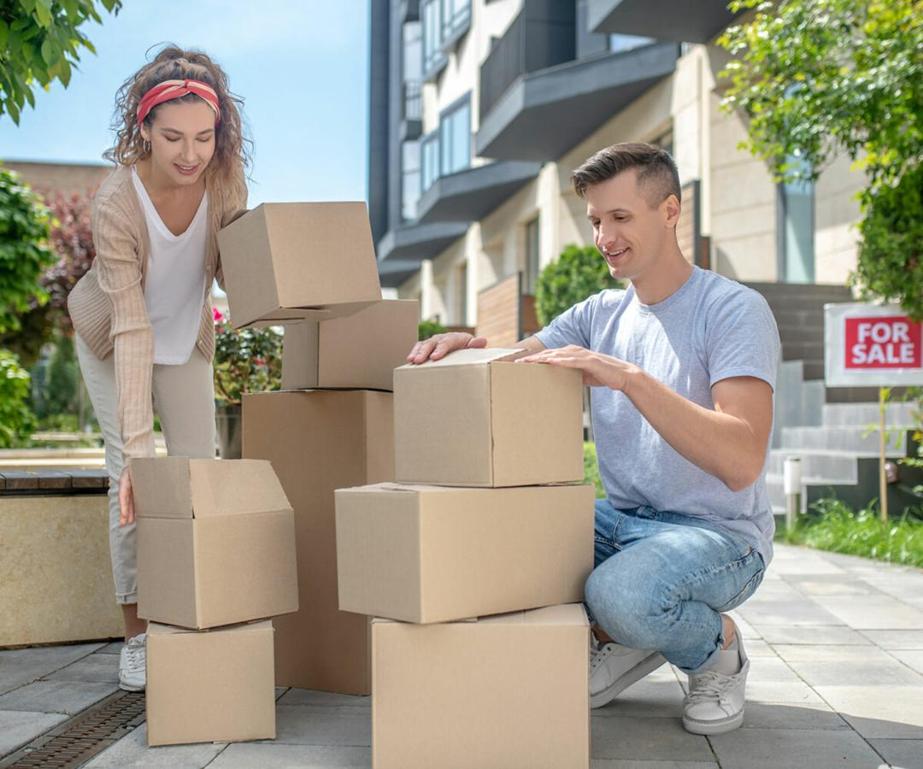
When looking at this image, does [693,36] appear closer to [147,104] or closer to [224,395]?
[224,395]

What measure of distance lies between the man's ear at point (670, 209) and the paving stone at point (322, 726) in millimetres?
1340

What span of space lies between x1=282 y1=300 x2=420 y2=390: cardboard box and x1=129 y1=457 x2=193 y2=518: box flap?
0.46 metres

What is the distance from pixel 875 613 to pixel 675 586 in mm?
2135

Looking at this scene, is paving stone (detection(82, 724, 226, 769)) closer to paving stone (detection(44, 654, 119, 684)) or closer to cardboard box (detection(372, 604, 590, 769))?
cardboard box (detection(372, 604, 590, 769))

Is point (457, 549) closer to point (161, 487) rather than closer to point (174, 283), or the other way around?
point (161, 487)

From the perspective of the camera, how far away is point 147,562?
8.23 feet

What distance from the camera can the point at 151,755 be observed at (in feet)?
7.59

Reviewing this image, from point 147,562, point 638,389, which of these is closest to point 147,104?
point 147,562

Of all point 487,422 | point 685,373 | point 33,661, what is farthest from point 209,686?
point 685,373

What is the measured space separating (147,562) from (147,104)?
3.57 ft

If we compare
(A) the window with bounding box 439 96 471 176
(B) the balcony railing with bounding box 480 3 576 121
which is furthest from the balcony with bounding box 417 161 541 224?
(B) the balcony railing with bounding box 480 3 576 121

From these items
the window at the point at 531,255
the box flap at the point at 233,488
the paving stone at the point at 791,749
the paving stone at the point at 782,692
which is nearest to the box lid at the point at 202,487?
the box flap at the point at 233,488

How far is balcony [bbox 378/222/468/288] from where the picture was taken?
19.9 m

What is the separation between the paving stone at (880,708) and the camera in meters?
2.46
